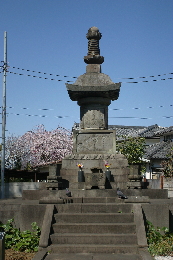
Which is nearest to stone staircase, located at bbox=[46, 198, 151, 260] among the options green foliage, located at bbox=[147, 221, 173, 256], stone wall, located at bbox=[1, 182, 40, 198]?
green foliage, located at bbox=[147, 221, 173, 256]

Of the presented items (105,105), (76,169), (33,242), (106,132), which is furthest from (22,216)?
(105,105)

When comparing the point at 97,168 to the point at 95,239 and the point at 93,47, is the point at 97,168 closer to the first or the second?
the point at 95,239

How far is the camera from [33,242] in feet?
33.1

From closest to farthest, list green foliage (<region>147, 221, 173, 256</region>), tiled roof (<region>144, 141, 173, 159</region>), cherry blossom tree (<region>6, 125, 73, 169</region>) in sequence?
green foliage (<region>147, 221, 173, 256</region>), tiled roof (<region>144, 141, 173, 159</region>), cherry blossom tree (<region>6, 125, 73, 169</region>)

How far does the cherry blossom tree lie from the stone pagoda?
25.7 m

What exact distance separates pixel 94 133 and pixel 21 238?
6952 millimetres

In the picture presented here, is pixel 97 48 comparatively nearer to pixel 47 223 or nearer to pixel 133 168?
pixel 133 168

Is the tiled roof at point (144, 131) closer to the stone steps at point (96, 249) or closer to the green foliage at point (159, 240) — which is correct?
the green foliage at point (159, 240)

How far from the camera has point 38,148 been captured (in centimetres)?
4438

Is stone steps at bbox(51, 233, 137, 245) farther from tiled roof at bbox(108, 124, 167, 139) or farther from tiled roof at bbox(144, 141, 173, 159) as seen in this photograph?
tiled roof at bbox(108, 124, 167, 139)

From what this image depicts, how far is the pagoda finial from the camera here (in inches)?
682

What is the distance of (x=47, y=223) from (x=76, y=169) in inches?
203

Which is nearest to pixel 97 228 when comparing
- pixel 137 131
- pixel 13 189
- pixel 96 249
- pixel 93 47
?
pixel 96 249

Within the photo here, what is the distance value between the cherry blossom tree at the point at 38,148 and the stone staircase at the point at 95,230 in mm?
30818
